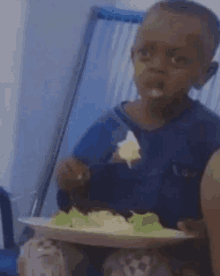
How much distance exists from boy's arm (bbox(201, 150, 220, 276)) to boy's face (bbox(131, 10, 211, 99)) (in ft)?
0.35

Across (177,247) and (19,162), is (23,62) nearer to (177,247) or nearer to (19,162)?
(19,162)

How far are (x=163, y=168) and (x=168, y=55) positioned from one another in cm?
15

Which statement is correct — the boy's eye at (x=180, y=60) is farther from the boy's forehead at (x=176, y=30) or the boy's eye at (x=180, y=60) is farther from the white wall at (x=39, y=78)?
the white wall at (x=39, y=78)

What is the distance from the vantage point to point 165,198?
41cm

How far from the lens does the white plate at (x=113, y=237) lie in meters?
0.38

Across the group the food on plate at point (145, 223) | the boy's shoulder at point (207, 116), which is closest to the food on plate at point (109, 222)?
the food on plate at point (145, 223)

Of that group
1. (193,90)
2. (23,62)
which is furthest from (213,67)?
(23,62)

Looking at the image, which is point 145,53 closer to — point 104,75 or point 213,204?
point 104,75

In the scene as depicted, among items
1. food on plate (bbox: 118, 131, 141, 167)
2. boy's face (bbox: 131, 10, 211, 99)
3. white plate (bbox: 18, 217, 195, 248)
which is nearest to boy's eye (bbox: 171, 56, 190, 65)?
boy's face (bbox: 131, 10, 211, 99)

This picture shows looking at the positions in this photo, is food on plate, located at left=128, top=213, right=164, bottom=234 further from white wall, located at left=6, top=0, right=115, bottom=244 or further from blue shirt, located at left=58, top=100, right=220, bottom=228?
→ white wall, located at left=6, top=0, right=115, bottom=244

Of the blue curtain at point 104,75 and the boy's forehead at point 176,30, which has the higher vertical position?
the boy's forehead at point 176,30

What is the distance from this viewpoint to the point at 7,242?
469mm

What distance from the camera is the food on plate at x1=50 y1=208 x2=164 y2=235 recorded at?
0.40m

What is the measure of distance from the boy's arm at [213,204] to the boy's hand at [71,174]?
0.16m
